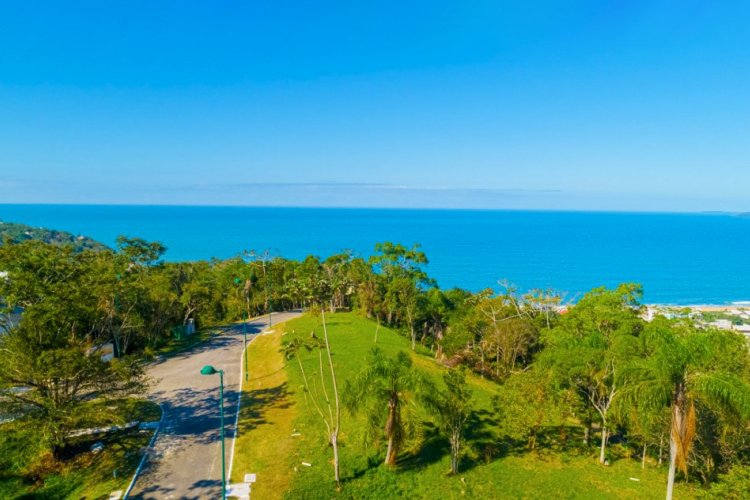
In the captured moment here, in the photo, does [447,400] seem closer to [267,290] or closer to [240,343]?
[240,343]

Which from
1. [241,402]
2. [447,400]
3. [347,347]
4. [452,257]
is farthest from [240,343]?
[452,257]

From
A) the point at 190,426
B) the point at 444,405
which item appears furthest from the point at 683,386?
the point at 190,426

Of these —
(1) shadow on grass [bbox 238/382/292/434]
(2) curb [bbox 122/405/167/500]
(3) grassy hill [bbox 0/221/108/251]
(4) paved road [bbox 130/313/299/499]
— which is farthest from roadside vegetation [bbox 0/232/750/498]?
(3) grassy hill [bbox 0/221/108/251]

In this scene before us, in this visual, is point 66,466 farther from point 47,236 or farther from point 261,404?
point 47,236

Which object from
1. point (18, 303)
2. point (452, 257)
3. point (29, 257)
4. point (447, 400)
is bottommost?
point (452, 257)

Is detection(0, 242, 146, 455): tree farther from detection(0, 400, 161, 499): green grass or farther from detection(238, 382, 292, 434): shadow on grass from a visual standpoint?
detection(238, 382, 292, 434): shadow on grass

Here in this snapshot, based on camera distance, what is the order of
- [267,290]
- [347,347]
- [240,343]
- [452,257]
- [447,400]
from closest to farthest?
[447,400]
[347,347]
[240,343]
[267,290]
[452,257]

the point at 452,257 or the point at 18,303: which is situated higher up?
the point at 18,303
